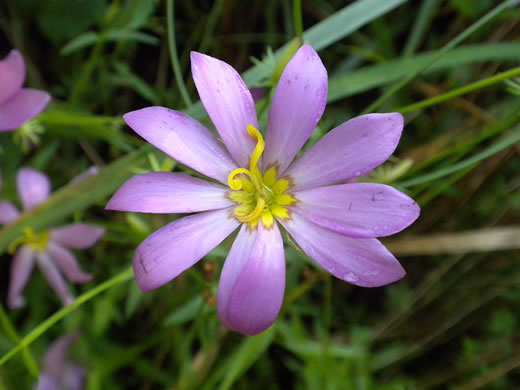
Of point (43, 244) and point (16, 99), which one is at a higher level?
point (16, 99)

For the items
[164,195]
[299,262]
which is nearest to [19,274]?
[299,262]

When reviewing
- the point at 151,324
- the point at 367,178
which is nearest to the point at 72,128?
the point at 151,324

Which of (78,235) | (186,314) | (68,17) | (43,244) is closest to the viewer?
(186,314)

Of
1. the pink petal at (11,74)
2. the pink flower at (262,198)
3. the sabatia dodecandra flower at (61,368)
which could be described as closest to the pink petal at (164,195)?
the pink flower at (262,198)

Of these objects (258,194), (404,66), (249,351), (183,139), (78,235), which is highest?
(183,139)

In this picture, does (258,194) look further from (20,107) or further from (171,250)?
(20,107)

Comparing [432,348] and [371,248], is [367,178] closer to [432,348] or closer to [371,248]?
[371,248]

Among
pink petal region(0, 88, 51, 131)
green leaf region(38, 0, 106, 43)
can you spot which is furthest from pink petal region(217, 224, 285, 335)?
green leaf region(38, 0, 106, 43)
